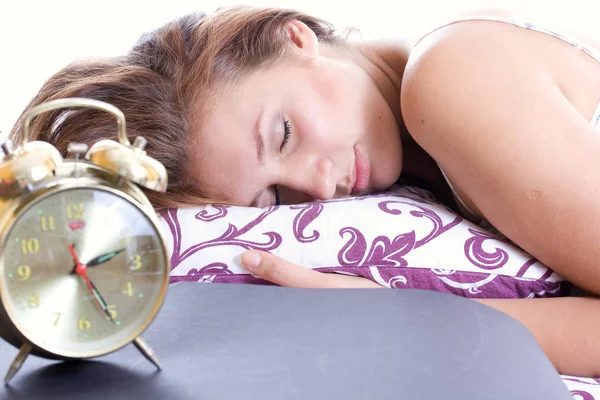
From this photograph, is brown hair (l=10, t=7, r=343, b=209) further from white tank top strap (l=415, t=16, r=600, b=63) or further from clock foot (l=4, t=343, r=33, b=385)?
clock foot (l=4, t=343, r=33, b=385)

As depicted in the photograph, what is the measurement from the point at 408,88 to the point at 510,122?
177mm

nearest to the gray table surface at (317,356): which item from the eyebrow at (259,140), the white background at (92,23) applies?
the eyebrow at (259,140)

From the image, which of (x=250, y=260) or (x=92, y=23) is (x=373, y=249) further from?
(x=92, y=23)

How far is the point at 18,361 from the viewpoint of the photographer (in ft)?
2.35

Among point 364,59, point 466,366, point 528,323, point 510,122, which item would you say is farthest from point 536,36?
point 466,366

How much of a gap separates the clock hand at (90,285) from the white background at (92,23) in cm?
201

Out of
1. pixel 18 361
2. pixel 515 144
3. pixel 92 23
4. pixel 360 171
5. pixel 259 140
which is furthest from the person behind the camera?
pixel 92 23

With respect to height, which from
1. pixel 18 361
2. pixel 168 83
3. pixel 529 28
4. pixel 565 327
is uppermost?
pixel 529 28

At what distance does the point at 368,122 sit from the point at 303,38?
0.21m

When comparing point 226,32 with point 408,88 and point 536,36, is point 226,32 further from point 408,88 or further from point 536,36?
point 536,36

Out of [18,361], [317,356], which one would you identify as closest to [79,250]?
[18,361]

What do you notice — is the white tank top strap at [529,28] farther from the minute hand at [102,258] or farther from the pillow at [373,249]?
the minute hand at [102,258]

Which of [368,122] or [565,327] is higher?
[368,122]

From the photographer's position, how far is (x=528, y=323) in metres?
1.08
